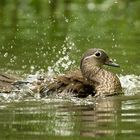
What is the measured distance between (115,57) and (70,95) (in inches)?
115

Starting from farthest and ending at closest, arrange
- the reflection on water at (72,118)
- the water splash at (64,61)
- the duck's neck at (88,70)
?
1. the water splash at (64,61)
2. the duck's neck at (88,70)
3. the reflection on water at (72,118)

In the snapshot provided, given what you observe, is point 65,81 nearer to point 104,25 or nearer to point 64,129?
point 64,129

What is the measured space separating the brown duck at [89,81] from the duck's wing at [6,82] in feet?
1.77

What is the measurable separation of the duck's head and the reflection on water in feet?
5.30

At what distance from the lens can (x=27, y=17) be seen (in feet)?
65.1

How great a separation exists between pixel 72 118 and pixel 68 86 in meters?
2.57

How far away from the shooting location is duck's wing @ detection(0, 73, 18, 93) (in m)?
12.5

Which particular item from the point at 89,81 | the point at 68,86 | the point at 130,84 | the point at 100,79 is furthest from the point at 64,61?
the point at 68,86

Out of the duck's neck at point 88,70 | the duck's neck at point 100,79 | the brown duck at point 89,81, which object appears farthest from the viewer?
the duck's neck at point 88,70

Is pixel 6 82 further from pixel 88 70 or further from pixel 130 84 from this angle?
pixel 130 84

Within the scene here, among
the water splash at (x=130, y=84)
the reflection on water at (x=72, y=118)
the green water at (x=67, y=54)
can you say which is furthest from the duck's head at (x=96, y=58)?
the reflection on water at (x=72, y=118)

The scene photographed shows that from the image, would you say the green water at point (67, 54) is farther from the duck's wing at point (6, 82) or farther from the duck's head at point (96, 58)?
the duck's wing at point (6, 82)

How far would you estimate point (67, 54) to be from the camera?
1564 centimetres

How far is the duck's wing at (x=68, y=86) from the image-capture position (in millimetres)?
12250
